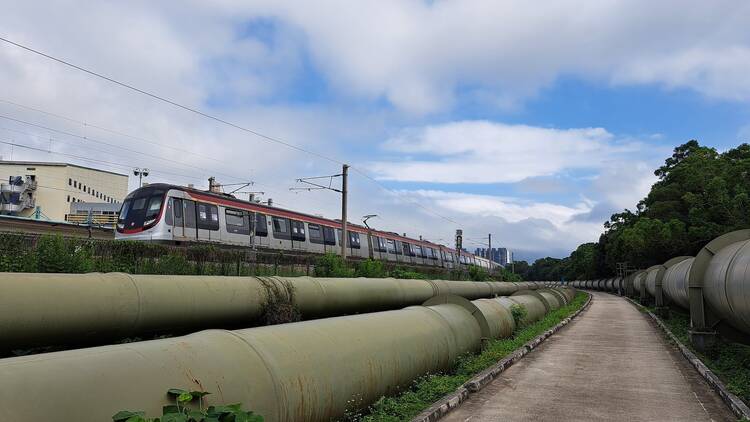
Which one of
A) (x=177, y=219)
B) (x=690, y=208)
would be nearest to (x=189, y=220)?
(x=177, y=219)

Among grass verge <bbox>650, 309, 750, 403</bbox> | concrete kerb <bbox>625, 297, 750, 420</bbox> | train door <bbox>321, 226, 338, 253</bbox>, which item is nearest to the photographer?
concrete kerb <bbox>625, 297, 750, 420</bbox>

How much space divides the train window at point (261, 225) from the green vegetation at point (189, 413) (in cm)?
2171

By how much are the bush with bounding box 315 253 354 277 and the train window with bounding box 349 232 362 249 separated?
394 inches

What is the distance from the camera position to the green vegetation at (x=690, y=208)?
31.4 m

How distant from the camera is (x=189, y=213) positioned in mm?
21078

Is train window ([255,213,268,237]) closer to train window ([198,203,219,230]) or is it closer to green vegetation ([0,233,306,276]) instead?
train window ([198,203,219,230])

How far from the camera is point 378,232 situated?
1495 inches

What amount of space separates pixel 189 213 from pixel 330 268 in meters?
6.07

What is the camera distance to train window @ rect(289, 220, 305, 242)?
27805mm

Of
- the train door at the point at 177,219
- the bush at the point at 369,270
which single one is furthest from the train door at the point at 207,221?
the bush at the point at 369,270

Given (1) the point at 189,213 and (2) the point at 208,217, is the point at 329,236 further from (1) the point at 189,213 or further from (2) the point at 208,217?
(1) the point at 189,213

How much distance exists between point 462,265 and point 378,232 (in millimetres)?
20443

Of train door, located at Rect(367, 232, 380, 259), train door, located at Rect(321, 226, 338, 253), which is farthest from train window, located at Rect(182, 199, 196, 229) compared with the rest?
train door, located at Rect(367, 232, 380, 259)

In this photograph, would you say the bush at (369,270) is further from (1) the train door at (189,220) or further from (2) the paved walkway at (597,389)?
(2) the paved walkway at (597,389)
